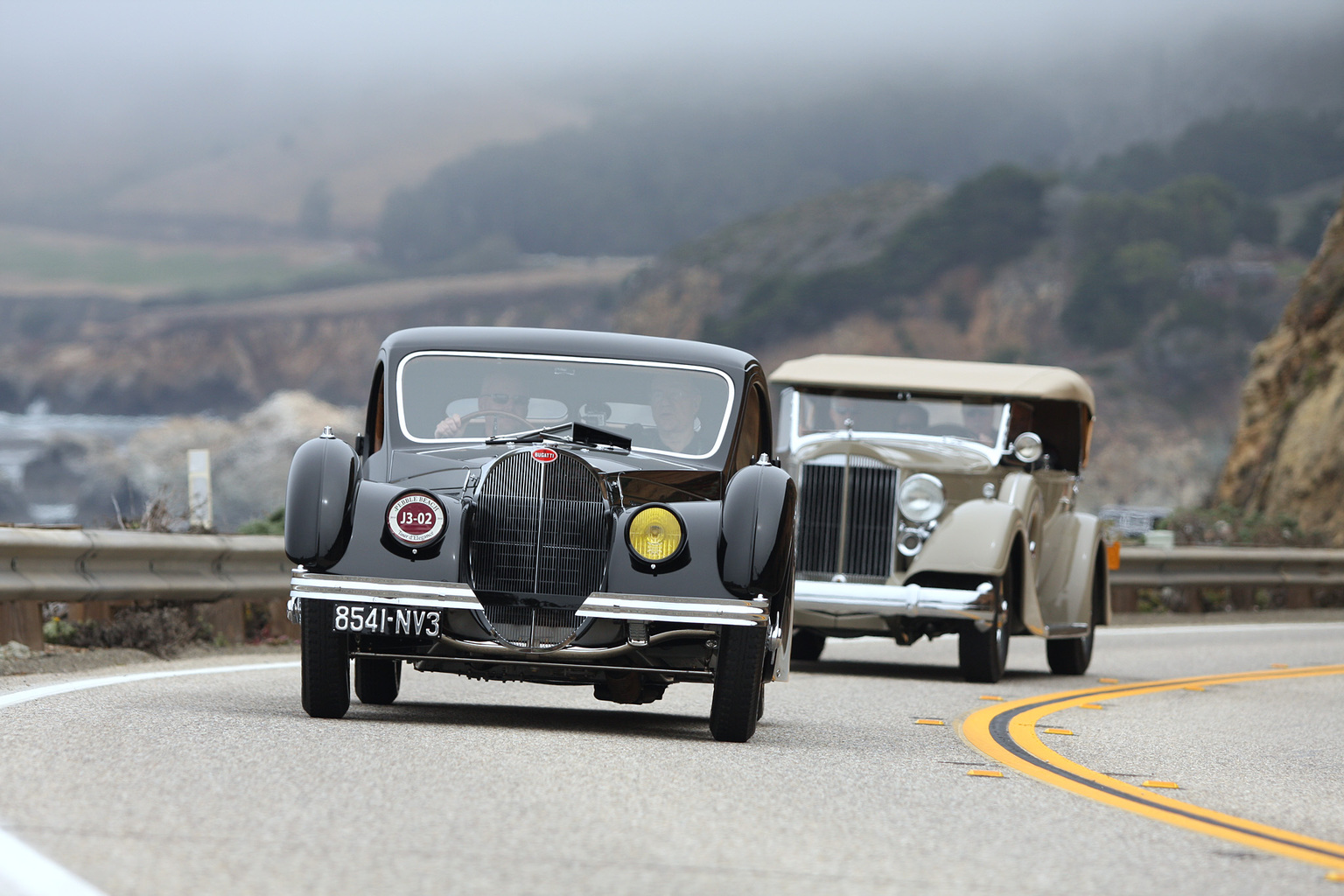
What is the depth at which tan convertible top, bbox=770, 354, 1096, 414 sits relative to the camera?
13.4 meters

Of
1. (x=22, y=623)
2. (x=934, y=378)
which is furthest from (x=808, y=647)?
(x=22, y=623)

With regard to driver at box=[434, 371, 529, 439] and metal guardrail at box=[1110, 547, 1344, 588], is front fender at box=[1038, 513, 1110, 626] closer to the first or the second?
metal guardrail at box=[1110, 547, 1344, 588]

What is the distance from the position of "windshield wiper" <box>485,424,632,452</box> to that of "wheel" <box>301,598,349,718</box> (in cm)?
127

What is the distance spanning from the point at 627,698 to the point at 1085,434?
23.9 feet

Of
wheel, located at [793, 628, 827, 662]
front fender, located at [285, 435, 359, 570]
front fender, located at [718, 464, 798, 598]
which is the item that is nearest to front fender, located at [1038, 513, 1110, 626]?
wheel, located at [793, 628, 827, 662]

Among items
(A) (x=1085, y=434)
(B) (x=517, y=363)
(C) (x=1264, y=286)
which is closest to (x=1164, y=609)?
(A) (x=1085, y=434)

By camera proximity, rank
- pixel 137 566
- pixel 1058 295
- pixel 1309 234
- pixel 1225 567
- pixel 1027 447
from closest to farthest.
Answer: pixel 137 566
pixel 1027 447
pixel 1225 567
pixel 1058 295
pixel 1309 234

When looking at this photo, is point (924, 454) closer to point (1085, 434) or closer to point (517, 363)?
point (1085, 434)

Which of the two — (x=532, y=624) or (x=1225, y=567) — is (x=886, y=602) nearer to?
(x=532, y=624)

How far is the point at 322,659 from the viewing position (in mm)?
7410

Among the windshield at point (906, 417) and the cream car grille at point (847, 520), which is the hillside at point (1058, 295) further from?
the cream car grille at point (847, 520)

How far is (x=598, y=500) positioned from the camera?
756cm

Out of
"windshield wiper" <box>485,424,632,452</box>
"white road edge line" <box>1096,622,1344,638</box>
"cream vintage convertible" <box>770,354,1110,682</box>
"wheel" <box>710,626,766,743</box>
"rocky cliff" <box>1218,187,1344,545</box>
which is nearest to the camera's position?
"wheel" <box>710,626,766,743</box>

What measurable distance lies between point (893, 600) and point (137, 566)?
5008mm
